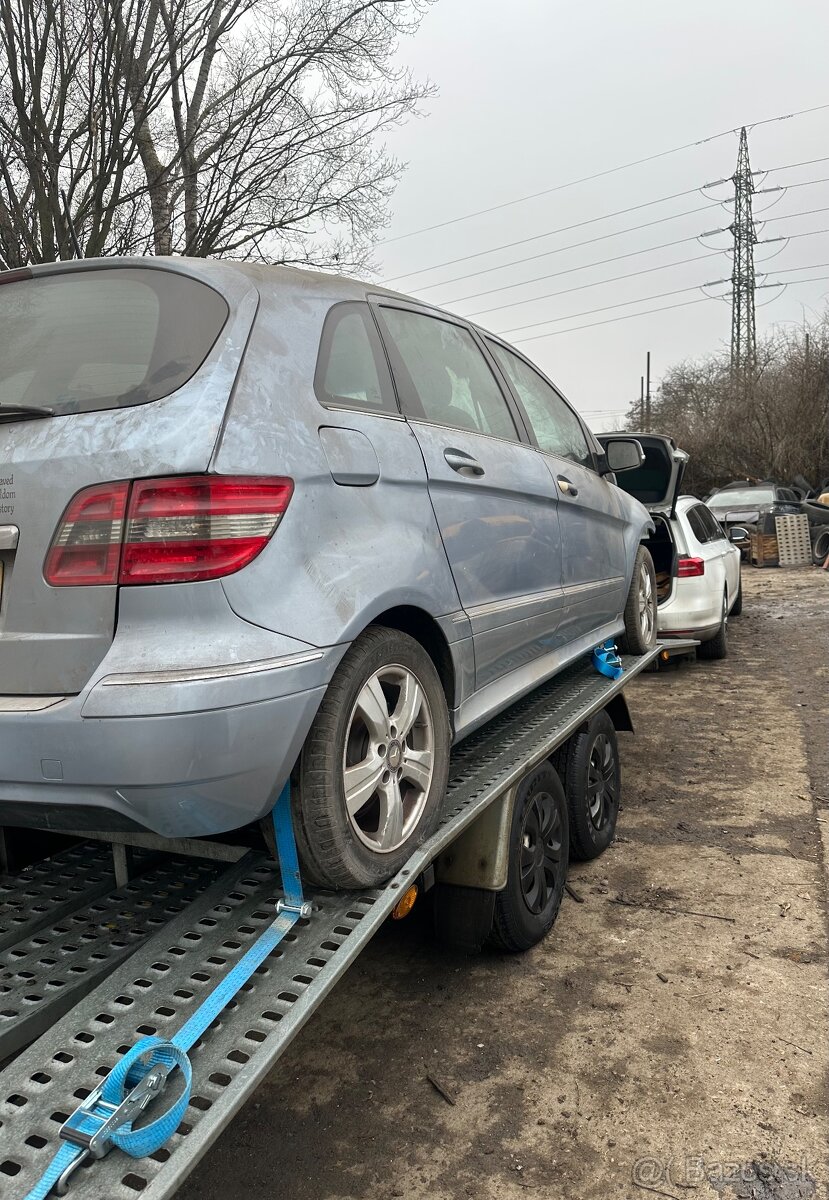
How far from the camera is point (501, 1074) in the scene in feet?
8.66

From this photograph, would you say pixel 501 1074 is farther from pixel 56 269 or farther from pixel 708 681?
pixel 708 681

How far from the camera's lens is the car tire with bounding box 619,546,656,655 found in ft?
16.9

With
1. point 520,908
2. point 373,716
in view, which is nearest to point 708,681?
point 520,908

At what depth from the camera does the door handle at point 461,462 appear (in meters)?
2.78

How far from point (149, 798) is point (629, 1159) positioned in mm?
1569

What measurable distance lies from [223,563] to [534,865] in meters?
1.96

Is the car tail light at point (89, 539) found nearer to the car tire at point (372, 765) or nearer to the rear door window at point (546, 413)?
the car tire at point (372, 765)

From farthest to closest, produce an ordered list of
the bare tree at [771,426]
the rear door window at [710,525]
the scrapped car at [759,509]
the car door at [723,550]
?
the bare tree at [771,426], the scrapped car at [759,509], the rear door window at [710,525], the car door at [723,550]

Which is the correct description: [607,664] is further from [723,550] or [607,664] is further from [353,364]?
[723,550]

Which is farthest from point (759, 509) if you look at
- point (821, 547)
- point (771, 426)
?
point (771, 426)

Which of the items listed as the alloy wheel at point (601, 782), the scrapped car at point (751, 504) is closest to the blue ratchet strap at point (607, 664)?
the alloy wheel at point (601, 782)

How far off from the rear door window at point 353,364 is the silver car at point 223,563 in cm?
1

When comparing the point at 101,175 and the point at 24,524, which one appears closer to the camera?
the point at 24,524

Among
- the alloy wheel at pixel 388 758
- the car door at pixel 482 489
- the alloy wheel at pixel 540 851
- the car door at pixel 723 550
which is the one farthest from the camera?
the car door at pixel 723 550
